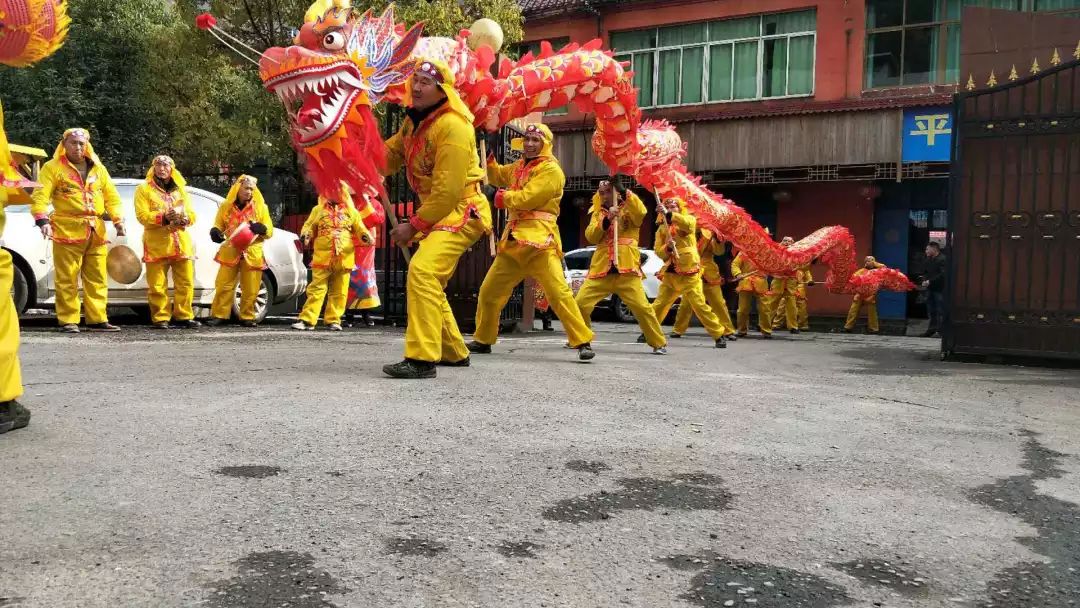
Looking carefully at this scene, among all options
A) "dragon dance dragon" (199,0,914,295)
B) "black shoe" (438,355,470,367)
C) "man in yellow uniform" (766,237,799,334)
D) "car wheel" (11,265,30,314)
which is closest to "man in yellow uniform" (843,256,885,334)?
"man in yellow uniform" (766,237,799,334)

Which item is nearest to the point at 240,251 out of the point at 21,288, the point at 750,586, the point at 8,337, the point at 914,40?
the point at 21,288

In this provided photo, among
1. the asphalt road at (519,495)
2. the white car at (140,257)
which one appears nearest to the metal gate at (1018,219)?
the asphalt road at (519,495)

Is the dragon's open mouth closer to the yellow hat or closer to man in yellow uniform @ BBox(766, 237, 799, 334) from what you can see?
the yellow hat

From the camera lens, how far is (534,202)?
7586 mm

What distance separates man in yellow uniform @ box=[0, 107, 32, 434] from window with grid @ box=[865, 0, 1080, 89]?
18.3m

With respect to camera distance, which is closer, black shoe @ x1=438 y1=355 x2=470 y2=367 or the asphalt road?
the asphalt road

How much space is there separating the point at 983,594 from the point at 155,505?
8.16 feet

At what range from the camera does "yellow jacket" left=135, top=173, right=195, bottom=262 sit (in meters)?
10.7

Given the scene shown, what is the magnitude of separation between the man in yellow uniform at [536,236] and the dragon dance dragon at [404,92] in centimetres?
56

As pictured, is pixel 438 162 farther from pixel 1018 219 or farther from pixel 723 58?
pixel 723 58

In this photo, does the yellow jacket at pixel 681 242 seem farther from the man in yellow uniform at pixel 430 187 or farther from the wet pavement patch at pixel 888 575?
the wet pavement patch at pixel 888 575

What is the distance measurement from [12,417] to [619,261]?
6.31 meters

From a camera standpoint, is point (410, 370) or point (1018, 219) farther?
point (1018, 219)

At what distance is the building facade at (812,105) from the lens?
1903 cm
